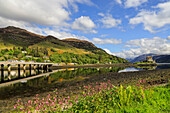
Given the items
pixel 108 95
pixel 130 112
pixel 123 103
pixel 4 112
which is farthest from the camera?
pixel 4 112

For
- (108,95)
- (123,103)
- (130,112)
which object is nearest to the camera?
(130,112)

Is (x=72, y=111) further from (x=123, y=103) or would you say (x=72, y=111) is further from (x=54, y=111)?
(x=123, y=103)

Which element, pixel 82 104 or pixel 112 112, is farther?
pixel 82 104

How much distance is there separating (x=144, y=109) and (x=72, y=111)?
15.4 ft

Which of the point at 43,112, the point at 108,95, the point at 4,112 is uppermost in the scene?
the point at 108,95

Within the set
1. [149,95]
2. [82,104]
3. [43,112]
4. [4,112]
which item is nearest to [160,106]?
[149,95]

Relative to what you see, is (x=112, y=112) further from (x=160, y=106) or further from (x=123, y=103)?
(x=160, y=106)

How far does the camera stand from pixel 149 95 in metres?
9.18

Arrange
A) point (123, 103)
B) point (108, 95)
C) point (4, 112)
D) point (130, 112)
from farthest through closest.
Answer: point (4, 112), point (108, 95), point (123, 103), point (130, 112)

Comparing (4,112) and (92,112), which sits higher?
(92,112)

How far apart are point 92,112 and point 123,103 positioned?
2.61 meters

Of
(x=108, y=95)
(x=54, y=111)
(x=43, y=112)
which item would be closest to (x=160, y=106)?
(x=108, y=95)

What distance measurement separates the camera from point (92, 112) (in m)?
7.24

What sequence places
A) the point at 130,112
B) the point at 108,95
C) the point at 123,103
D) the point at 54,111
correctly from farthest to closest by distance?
1. the point at 108,95
2. the point at 123,103
3. the point at 54,111
4. the point at 130,112
